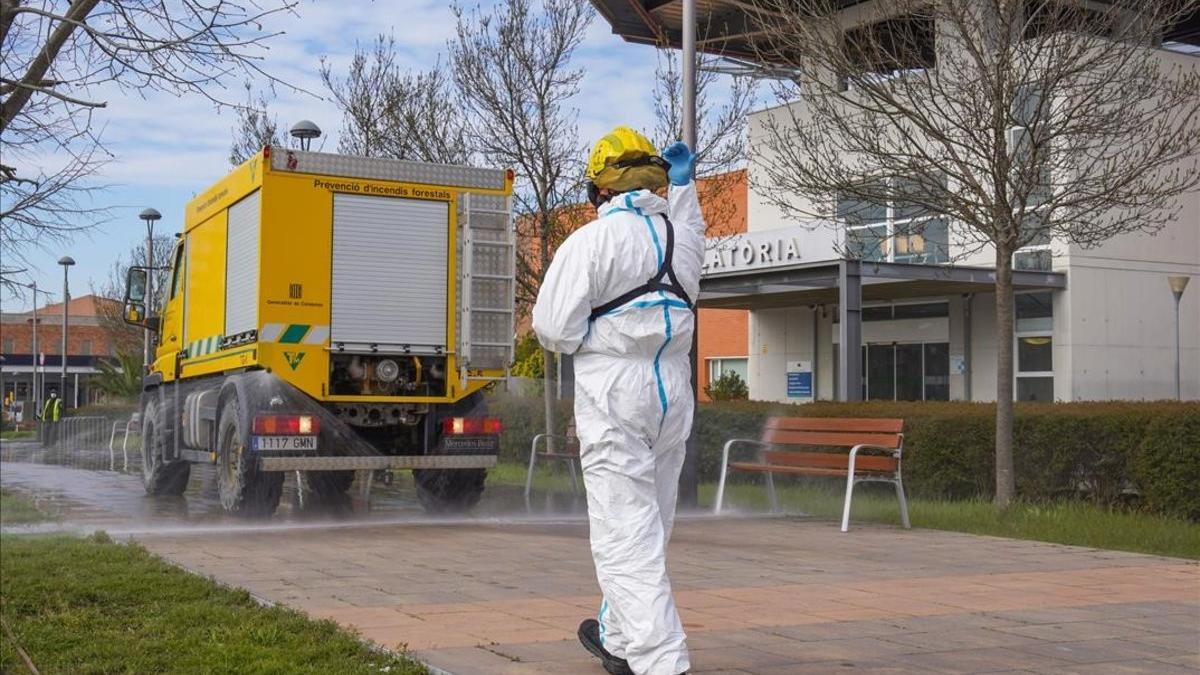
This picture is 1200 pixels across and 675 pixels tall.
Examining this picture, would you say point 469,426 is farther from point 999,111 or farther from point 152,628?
point 152,628

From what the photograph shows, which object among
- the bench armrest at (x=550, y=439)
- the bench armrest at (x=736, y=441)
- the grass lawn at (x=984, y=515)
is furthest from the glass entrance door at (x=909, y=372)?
the bench armrest at (x=736, y=441)

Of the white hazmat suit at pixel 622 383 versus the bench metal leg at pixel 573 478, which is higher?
the white hazmat suit at pixel 622 383

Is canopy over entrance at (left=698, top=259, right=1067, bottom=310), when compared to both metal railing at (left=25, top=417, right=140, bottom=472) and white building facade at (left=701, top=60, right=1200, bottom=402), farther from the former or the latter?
metal railing at (left=25, top=417, right=140, bottom=472)

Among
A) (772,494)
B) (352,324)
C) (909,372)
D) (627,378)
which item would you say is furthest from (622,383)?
(909,372)

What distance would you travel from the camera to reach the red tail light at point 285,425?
11.7 meters

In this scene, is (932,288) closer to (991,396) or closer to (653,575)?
(991,396)

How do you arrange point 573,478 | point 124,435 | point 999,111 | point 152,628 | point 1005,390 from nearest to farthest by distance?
1. point 152,628
2. point 999,111
3. point 1005,390
4. point 573,478
5. point 124,435

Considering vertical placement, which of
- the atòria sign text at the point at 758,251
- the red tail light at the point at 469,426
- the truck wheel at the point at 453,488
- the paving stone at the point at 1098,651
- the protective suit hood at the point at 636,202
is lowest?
the paving stone at the point at 1098,651

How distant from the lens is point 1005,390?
12398 mm

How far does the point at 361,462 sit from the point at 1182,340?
2098cm

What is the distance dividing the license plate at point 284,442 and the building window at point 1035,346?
59.6ft

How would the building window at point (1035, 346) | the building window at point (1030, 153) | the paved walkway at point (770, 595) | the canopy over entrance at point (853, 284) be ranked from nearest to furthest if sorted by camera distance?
1. the paved walkway at point (770, 595)
2. the building window at point (1030, 153)
3. the canopy over entrance at point (853, 284)
4. the building window at point (1035, 346)

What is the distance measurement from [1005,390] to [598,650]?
8068 millimetres

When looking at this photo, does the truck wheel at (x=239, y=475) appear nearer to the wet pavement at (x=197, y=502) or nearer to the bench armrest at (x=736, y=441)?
the wet pavement at (x=197, y=502)
